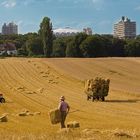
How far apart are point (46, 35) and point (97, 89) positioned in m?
106

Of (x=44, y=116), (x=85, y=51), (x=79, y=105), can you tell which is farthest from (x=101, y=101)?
(x=85, y=51)

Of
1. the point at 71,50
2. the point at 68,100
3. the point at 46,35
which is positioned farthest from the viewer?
the point at 46,35

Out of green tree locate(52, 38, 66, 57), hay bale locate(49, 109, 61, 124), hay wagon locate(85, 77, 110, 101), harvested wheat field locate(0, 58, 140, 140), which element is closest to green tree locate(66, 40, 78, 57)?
green tree locate(52, 38, 66, 57)

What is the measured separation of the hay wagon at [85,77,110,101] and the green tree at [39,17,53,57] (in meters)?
101

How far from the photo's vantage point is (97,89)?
49906 mm

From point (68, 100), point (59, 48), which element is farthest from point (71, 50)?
point (68, 100)

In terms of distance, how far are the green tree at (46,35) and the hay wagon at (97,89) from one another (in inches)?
3958

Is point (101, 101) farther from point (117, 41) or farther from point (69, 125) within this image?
point (117, 41)

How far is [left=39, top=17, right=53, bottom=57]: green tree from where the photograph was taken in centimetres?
15127

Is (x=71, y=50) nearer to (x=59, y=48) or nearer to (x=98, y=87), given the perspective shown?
(x=59, y=48)

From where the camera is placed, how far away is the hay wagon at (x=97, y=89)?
4956 centimetres

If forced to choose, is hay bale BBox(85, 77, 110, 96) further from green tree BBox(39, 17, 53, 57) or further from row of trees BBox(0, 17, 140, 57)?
green tree BBox(39, 17, 53, 57)

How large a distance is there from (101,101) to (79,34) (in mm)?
108725

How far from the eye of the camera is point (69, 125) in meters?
29.9
